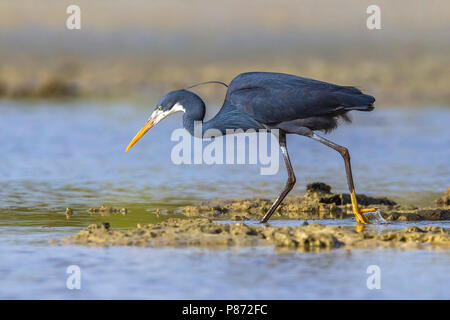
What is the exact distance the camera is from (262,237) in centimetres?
947

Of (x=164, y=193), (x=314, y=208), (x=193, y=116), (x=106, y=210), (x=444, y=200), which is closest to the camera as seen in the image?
(x=193, y=116)

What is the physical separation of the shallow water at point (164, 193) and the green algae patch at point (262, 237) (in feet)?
0.88

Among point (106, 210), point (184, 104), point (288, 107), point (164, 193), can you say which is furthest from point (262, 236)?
point (164, 193)

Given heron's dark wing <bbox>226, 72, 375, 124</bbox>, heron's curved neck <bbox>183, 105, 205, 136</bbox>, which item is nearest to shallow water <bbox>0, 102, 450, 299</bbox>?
heron's curved neck <bbox>183, 105, 205, 136</bbox>

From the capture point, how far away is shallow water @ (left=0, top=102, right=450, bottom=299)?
7.74 m

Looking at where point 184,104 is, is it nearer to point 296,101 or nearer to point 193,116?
point 193,116

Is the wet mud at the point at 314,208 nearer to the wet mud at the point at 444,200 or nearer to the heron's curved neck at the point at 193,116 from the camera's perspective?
the wet mud at the point at 444,200

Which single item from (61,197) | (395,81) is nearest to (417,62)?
(395,81)

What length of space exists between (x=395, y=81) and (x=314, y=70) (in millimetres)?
2466

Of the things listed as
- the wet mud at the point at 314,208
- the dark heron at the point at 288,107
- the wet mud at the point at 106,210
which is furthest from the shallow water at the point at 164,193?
the dark heron at the point at 288,107

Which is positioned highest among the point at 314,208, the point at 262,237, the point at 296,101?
the point at 296,101

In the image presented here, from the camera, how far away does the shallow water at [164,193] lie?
7738 mm

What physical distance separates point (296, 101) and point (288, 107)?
11 cm

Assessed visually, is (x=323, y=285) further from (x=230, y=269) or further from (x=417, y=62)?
(x=417, y=62)
